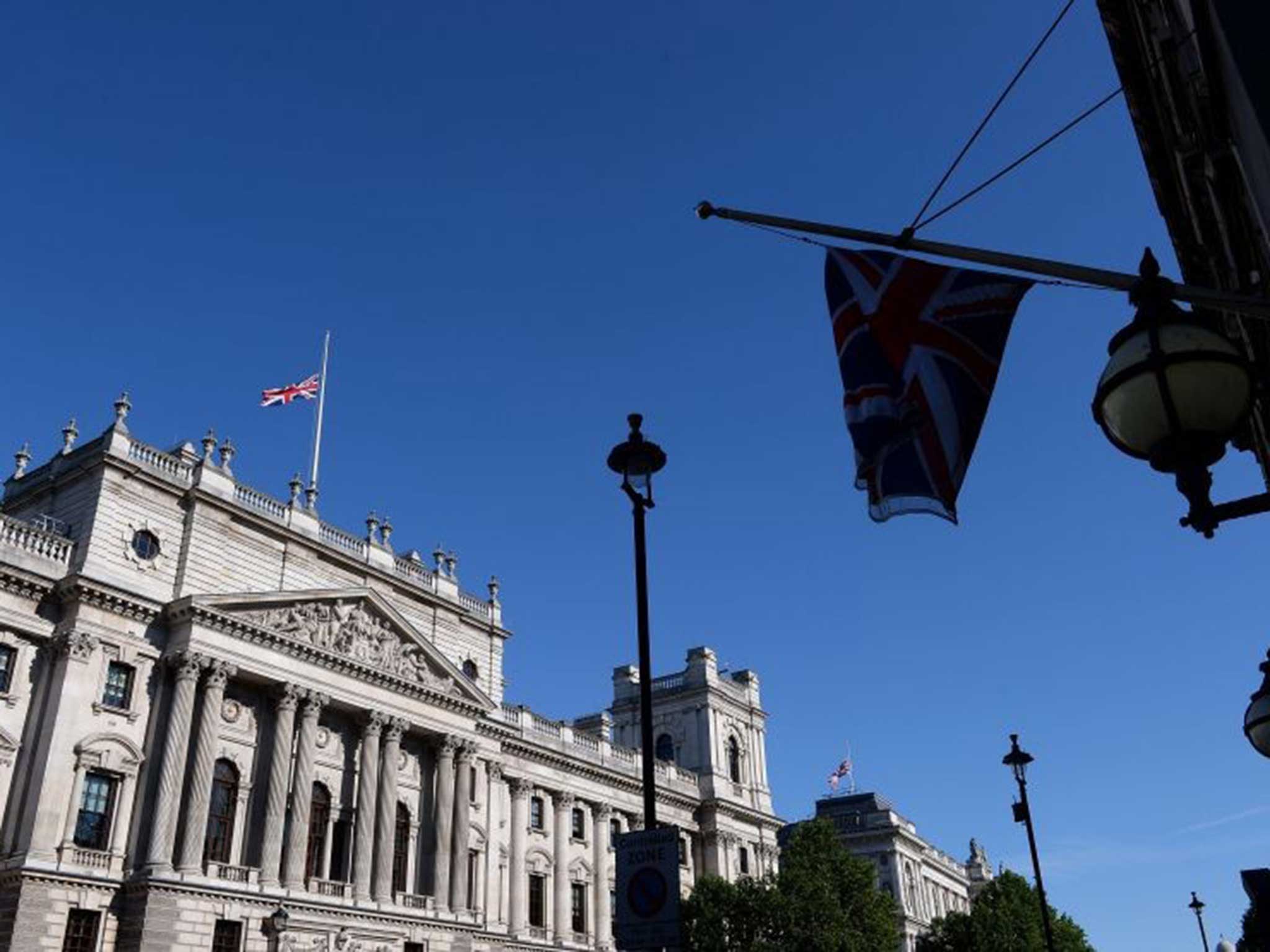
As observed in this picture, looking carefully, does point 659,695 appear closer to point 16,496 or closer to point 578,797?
point 578,797

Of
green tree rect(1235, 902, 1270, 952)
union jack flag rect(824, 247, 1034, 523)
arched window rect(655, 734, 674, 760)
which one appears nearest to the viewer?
green tree rect(1235, 902, 1270, 952)

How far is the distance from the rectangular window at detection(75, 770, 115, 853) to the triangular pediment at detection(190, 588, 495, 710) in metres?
6.31

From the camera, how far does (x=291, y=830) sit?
40.0 m

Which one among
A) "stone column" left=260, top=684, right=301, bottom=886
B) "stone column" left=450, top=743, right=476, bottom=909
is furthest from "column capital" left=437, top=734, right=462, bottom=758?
"stone column" left=260, top=684, right=301, bottom=886

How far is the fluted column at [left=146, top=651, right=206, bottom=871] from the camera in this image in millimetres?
35312

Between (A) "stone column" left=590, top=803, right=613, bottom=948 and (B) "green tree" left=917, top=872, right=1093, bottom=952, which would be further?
(B) "green tree" left=917, top=872, right=1093, bottom=952

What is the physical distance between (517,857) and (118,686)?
74.4ft

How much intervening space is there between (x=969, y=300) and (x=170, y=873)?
3440 cm

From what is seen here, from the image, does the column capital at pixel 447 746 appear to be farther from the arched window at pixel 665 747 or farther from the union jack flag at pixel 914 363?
the union jack flag at pixel 914 363

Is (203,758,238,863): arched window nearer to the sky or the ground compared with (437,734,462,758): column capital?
nearer to the ground

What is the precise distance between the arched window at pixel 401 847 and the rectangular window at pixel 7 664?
52.5 ft

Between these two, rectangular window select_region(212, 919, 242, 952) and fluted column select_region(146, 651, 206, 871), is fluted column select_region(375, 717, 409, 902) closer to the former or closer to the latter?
rectangular window select_region(212, 919, 242, 952)

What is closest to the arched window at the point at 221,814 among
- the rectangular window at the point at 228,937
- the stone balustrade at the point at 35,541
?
the rectangular window at the point at 228,937

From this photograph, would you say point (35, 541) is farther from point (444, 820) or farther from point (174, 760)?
point (444, 820)
